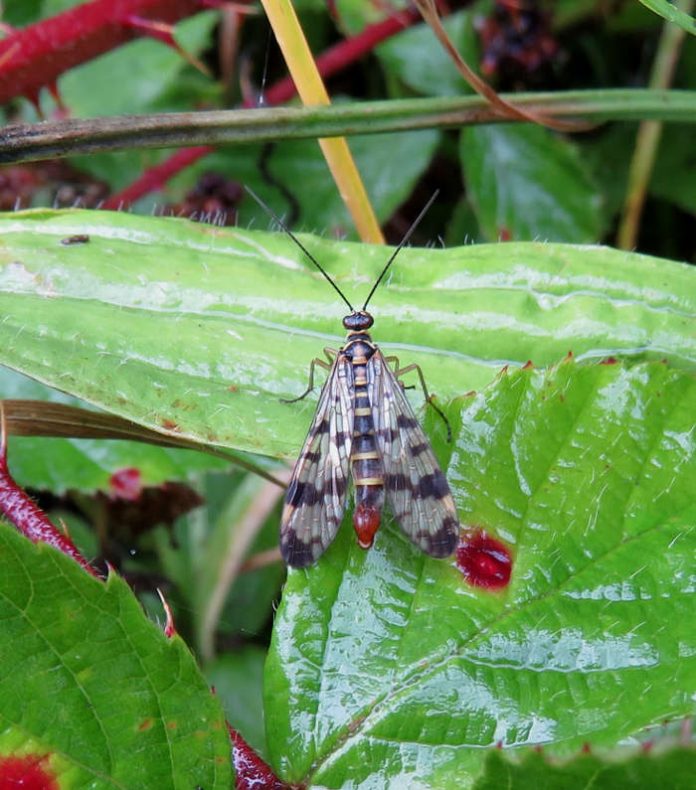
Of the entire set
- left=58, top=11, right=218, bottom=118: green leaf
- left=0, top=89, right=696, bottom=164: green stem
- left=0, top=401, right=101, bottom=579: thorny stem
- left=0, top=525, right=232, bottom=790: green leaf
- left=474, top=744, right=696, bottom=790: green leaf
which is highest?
left=58, top=11, right=218, bottom=118: green leaf

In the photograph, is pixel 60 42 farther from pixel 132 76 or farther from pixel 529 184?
pixel 529 184

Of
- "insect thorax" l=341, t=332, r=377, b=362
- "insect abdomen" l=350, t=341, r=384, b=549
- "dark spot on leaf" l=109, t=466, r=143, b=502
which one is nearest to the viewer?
"insect abdomen" l=350, t=341, r=384, b=549

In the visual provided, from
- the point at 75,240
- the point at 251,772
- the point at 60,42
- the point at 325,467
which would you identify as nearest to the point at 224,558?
the point at 325,467

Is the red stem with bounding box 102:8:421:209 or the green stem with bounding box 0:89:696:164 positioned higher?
the red stem with bounding box 102:8:421:209

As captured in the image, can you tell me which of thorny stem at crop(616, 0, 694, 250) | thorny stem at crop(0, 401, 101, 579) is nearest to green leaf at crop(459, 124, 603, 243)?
thorny stem at crop(616, 0, 694, 250)

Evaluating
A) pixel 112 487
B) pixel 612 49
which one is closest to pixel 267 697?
pixel 112 487

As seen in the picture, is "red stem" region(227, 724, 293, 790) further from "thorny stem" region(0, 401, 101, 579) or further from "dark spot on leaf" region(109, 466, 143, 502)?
"dark spot on leaf" region(109, 466, 143, 502)

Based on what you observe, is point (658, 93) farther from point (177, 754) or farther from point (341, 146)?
point (177, 754)
